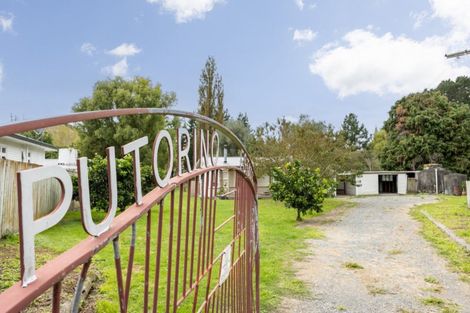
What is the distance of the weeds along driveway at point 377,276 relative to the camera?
495 centimetres

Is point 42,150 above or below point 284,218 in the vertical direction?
above

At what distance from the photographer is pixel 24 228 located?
0.85 metres

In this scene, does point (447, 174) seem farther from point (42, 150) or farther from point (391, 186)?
point (42, 150)

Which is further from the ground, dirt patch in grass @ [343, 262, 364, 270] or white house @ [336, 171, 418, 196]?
white house @ [336, 171, 418, 196]

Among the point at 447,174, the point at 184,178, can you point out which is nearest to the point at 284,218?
the point at 184,178

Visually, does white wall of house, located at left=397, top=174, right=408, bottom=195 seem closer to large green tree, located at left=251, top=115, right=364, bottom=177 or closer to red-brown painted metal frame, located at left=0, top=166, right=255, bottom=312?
large green tree, located at left=251, top=115, right=364, bottom=177

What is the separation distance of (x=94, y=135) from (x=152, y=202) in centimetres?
2233

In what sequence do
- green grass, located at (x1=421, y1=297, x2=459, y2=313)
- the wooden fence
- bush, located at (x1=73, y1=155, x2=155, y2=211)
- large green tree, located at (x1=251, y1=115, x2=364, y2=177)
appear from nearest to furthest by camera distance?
1. green grass, located at (x1=421, y1=297, x2=459, y2=313)
2. the wooden fence
3. bush, located at (x1=73, y1=155, x2=155, y2=211)
4. large green tree, located at (x1=251, y1=115, x2=364, y2=177)

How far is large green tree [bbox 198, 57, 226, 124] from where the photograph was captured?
94.9 ft

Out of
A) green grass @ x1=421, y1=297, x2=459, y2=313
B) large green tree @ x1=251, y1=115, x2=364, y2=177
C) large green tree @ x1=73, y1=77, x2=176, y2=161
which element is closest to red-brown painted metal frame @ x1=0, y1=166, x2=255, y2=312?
green grass @ x1=421, y1=297, x2=459, y2=313

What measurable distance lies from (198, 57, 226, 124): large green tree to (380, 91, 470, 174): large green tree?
1438 centimetres

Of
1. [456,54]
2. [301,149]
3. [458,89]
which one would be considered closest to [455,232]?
[301,149]

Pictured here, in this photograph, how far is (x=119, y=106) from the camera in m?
24.7

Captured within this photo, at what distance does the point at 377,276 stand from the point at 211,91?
24012 mm
